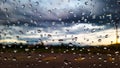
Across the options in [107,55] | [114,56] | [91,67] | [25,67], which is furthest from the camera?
[107,55]

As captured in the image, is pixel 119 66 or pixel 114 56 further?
pixel 114 56

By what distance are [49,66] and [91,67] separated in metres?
1.63

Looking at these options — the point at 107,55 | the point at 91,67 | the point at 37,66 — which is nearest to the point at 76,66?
the point at 91,67

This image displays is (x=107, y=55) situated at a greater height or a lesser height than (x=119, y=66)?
lesser

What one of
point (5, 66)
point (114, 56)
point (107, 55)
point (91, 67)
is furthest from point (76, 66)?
point (107, 55)

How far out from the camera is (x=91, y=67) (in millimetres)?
14383

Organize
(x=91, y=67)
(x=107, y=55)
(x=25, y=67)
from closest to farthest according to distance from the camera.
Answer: (x=25, y=67)
(x=91, y=67)
(x=107, y=55)

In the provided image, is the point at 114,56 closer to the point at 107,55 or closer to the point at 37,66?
the point at 107,55

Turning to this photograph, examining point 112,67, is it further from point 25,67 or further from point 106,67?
point 25,67

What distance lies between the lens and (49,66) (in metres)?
14.3

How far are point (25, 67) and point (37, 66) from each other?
94 cm

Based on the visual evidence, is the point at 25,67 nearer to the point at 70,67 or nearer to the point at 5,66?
the point at 5,66

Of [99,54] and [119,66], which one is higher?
[119,66]

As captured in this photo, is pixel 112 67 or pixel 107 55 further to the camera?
pixel 107 55
